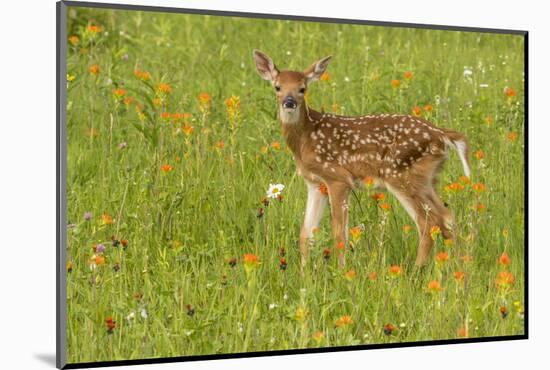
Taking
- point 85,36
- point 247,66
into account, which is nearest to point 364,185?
point 247,66

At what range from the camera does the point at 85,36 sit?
262 inches

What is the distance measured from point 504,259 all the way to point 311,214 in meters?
1.09

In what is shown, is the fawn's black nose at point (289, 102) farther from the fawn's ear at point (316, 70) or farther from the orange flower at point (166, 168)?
the orange flower at point (166, 168)

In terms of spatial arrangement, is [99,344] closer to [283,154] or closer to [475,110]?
[283,154]

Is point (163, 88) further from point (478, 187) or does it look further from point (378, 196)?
point (478, 187)

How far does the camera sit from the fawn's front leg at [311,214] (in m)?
6.77

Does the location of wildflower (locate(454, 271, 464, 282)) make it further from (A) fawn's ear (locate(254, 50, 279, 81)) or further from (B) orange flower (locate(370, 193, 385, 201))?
(A) fawn's ear (locate(254, 50, 279, 81))

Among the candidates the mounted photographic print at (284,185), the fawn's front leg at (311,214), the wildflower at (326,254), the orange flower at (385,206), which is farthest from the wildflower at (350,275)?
the orange flower at (385,206)

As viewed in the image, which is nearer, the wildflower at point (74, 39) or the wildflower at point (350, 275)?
the wildflower at point (74, 39)

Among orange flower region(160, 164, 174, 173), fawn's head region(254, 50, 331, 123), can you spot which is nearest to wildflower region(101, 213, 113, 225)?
orange flower region(160, 164, 174, 173)

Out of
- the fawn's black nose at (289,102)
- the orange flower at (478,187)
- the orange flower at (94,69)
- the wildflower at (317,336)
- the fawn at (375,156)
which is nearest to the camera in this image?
the wildflower at (317,336)

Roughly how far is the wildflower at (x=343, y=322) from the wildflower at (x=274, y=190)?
74 centimetres

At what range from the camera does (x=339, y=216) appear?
684 centimetres

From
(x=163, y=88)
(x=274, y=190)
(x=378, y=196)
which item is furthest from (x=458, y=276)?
(x=163, y=88)
